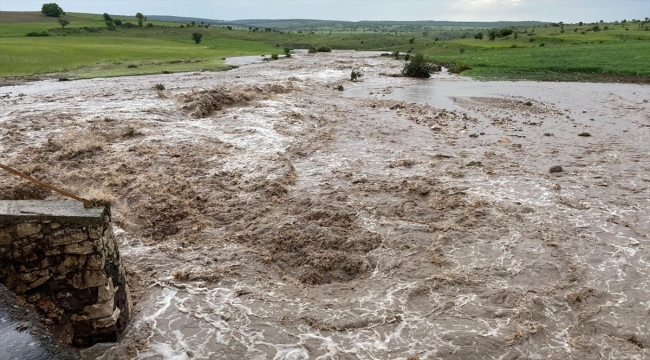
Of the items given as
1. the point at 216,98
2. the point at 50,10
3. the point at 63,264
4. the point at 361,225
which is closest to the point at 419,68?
the point at 216,98

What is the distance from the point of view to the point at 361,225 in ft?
38.6

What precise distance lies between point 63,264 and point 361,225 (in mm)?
6966

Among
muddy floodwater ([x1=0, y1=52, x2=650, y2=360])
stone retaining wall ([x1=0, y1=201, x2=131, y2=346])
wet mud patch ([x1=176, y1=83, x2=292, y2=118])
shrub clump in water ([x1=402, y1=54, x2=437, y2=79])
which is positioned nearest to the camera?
stone retaining wall ([x1=0, y1=201, x2=131, y2=346])

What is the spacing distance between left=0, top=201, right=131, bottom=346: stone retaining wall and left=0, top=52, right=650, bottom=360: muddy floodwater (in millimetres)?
643

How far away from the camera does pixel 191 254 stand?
34.0 feet

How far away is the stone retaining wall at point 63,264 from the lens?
6812mm

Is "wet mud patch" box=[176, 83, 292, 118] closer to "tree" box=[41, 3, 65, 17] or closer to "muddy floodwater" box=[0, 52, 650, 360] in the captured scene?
"muddy floodwater" box=[0, 52, 650, 360]

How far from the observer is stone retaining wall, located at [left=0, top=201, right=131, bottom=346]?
6.81m

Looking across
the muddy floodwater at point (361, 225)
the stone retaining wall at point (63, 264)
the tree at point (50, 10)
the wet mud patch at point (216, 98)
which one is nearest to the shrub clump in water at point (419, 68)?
the wet mud patch at point (216, 98)

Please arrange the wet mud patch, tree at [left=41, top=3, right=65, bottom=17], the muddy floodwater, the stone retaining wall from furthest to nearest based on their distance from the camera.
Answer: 1. tree at [left=41, top=3, right=65, bottom=17]
2. the wet mud patch
3. the muddy floodwater
4. the stone retaining wall

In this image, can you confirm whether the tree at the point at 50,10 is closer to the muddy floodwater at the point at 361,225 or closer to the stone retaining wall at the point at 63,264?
the muddy floodwater at the point at 361,225

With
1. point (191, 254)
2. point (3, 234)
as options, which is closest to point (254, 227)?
point (191, 254)

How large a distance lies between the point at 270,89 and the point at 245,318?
25.4 metres

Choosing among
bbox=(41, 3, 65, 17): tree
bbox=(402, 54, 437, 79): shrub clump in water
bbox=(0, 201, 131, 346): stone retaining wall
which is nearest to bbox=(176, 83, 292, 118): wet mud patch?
bbox=(0, 201, 131, 346): stone retaining wall
